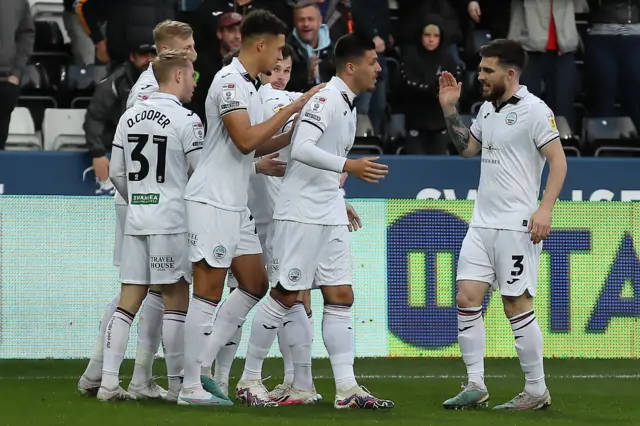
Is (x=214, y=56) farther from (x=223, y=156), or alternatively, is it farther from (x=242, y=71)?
(x=223, y=156)

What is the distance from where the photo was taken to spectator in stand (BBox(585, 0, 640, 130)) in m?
12.6

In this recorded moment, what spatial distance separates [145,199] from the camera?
302 inches

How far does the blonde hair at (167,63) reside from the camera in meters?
7.69

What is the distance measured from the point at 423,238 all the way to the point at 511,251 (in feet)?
10.5

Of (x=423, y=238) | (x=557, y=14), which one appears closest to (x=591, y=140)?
(x=557, y=14)

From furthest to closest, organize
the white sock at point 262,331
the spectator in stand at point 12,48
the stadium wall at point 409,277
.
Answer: the spectator in stand at point 12,48 < the stadium wall at point 409,277 < the white sock at point 262,331

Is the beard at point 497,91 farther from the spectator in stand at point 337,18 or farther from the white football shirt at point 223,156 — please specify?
the spectator in stand at point 337,18

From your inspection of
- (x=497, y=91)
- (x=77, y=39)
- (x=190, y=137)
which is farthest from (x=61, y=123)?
(x=497, y=91)

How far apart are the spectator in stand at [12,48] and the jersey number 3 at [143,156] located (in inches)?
158

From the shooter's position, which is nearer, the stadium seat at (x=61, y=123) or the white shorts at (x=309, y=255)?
the white shorts at (x=309, y=255)

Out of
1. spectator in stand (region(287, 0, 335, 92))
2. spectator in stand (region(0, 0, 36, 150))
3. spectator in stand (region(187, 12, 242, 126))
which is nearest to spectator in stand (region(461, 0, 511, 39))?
spectator in stand (region(287, 0, 335, 92))

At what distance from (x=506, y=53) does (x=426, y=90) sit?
179 inches

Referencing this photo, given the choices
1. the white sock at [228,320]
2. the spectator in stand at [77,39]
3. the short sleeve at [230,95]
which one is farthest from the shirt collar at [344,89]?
the spectator in stand at [77,39]

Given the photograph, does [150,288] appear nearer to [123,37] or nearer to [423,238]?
[423,238]
